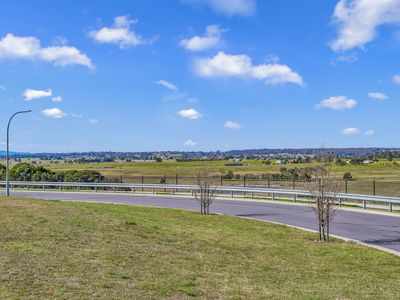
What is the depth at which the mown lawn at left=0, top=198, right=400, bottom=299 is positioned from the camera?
25.5 feet

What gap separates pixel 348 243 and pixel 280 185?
72.3 feet

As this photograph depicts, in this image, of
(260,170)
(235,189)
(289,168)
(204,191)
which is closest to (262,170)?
(260,170)

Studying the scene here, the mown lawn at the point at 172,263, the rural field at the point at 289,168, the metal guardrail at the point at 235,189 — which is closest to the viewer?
the mown lawn at the point at 172,263

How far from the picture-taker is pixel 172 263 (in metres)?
9.84

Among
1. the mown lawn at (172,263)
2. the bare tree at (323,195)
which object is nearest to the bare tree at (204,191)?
the mown lawn at (172,263)

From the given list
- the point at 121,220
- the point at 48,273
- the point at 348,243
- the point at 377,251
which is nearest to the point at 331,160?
the point at 348,243

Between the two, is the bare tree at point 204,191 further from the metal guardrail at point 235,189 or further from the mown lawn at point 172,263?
the mown lawn at point 172,263

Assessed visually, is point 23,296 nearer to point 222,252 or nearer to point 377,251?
point 222,252

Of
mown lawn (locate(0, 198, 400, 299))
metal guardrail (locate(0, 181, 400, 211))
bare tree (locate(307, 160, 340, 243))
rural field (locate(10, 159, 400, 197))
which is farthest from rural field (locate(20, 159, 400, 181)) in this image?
mown lawn (locate(0, 198, 400, 299))

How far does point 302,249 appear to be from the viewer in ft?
41.1

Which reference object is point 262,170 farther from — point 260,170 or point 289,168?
point 289,168

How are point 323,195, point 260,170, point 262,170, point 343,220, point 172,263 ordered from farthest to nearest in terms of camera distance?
point 260,170 < point 262,170 < point 343,220 < point 323,195 < point 172,263

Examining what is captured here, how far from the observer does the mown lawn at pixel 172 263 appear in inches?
306

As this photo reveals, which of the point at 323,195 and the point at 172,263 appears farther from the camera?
the point at 323,195
